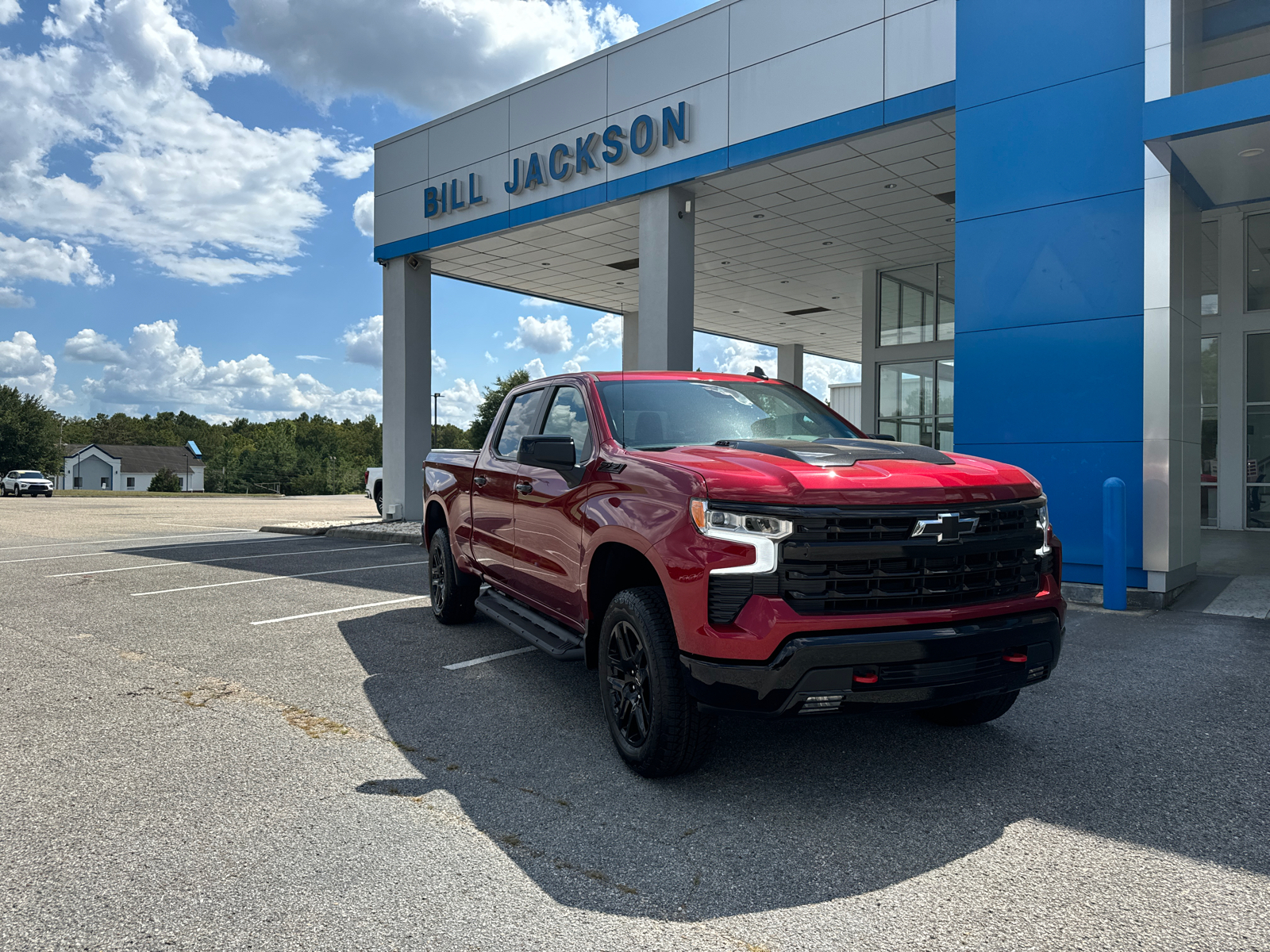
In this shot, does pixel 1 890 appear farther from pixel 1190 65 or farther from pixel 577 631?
pixel 1190 65

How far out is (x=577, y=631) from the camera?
456cm

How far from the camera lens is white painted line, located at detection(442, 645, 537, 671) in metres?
5.82

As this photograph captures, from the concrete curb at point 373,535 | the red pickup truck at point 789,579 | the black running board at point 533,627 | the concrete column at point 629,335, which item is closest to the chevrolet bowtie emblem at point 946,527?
the red pickup truck at point 789,579

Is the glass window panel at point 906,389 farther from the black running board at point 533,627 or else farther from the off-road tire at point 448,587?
the black running board at point 533,627

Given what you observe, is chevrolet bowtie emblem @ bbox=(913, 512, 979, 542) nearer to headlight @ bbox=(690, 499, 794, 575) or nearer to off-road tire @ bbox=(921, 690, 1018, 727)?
headlight @ bbox=(690, 499, 794, 575)

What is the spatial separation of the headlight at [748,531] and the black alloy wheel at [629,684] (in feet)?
2.05

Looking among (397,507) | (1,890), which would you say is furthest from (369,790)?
(397,507)

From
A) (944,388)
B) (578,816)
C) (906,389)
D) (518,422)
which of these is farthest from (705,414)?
(906,389)

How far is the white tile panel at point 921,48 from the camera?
10.0 metres

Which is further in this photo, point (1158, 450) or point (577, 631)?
point (1158, 450)

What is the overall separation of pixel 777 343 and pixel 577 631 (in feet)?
87.5

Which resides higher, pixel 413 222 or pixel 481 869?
pixel 413 222

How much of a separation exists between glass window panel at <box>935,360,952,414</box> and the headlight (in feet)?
52.9

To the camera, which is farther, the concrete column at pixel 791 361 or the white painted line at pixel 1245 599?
the concrete column at pixel 791 361
